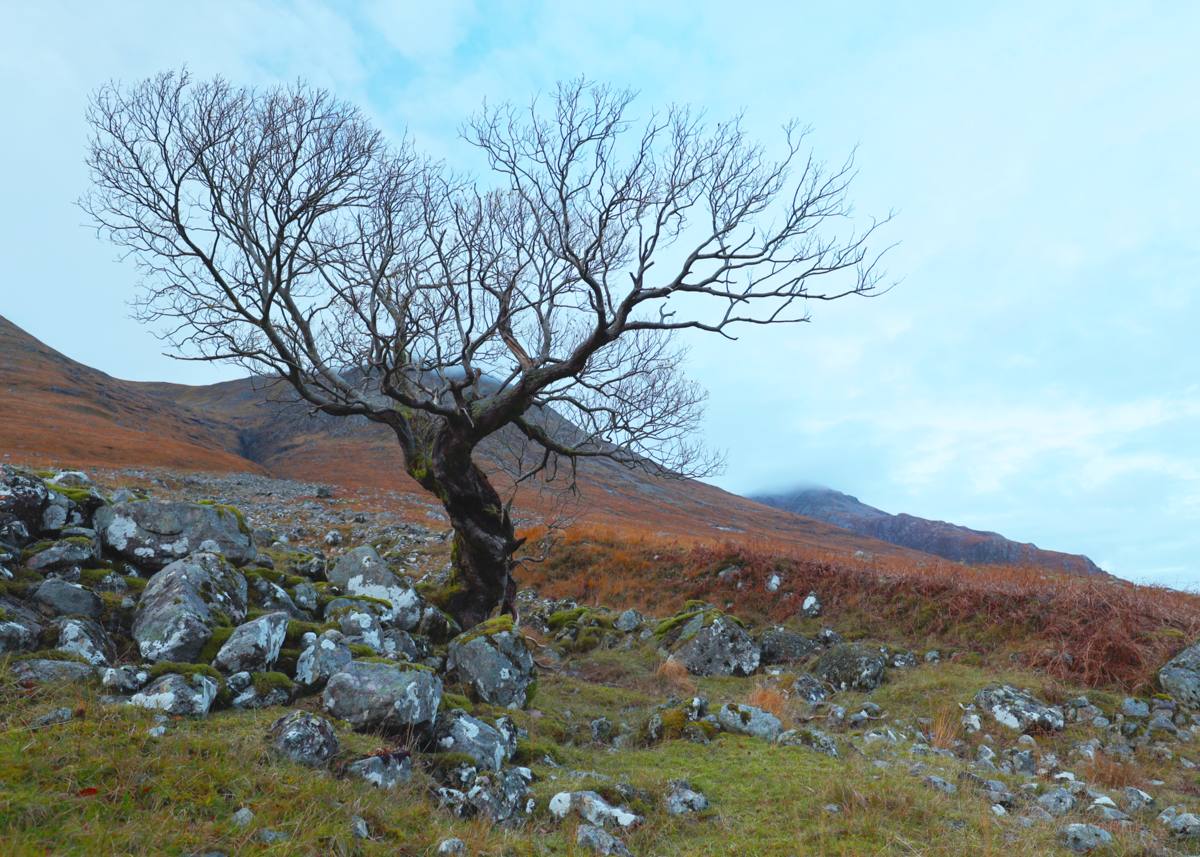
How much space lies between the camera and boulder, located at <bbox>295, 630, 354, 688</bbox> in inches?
305

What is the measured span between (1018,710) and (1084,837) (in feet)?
18.4

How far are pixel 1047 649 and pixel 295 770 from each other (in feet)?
45.2

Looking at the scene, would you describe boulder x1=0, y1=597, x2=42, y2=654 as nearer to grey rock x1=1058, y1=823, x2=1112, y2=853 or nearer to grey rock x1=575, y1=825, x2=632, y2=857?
grey rock x1=575, y1=825, x2=632, y2=857

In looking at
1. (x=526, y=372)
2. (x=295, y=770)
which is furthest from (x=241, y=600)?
(x=526, y=372)

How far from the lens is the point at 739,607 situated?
1931cm

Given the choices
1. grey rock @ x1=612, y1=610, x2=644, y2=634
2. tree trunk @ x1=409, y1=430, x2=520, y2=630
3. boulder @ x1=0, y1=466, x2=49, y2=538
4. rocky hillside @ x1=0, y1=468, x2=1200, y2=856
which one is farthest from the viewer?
grey rock @ x1=612, y1=610, x2=644, y2=634

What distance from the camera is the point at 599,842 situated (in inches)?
218

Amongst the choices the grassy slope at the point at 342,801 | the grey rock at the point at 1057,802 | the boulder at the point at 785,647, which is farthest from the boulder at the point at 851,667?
the grey rock at the point at 1057,802

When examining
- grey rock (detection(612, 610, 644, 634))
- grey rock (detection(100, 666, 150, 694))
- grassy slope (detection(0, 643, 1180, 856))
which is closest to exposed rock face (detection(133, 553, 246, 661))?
grey rock (detection(100, 666, 150, 694))

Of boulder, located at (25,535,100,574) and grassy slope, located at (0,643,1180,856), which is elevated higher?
boulder, located at (25,535,100,574)

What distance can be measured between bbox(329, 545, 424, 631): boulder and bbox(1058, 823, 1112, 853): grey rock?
374 inches

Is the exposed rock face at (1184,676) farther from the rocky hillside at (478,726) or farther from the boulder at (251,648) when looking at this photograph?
the boulder at (251,648)

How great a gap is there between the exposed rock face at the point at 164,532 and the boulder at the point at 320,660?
10.8ft

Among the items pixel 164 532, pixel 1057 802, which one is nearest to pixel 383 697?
pixel 164 532
